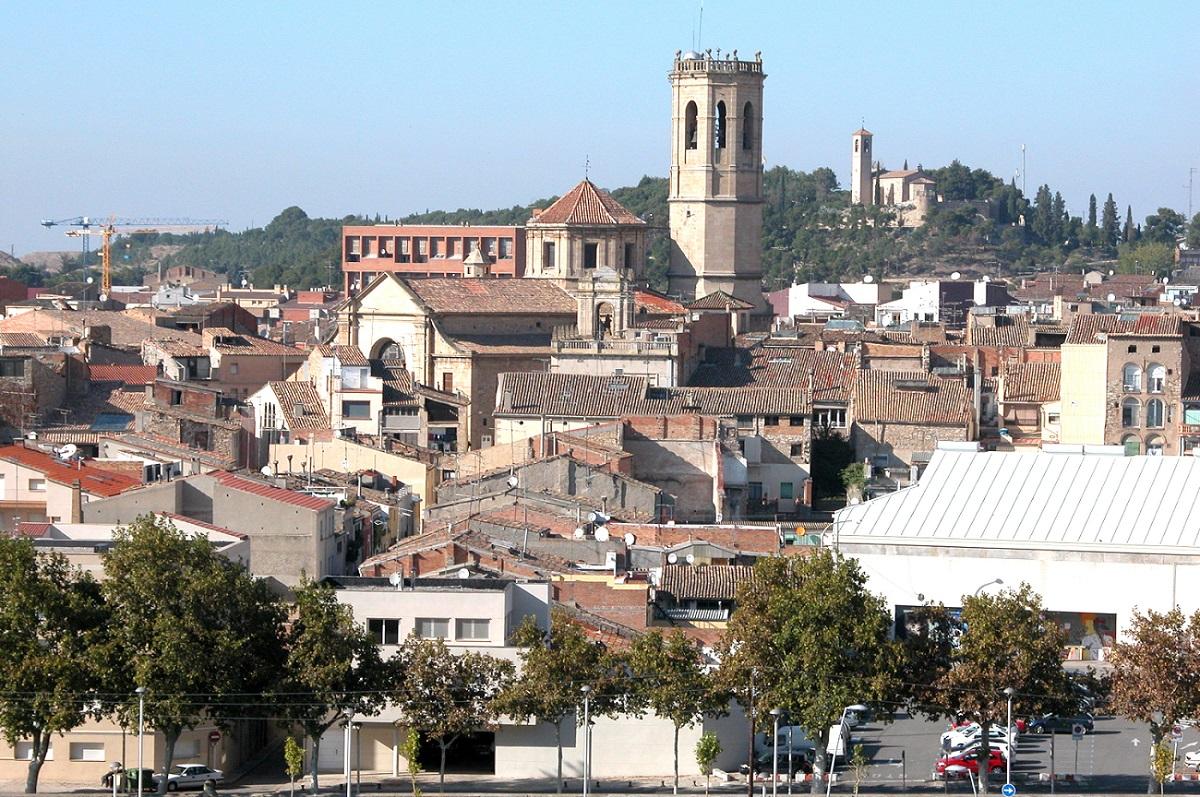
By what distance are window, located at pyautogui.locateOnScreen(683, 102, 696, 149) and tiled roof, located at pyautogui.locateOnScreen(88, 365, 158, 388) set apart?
33.3 metres

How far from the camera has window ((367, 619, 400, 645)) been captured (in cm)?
3769

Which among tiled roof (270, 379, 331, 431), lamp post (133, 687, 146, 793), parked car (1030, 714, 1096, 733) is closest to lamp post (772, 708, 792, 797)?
parked car (1030, 714, 1096, 733)

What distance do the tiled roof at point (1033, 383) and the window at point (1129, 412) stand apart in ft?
11.7

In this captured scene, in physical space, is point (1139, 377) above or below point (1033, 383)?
above

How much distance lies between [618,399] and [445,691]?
29.5 metres

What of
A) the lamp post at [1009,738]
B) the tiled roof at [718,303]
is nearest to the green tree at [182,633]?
the lamp post at [1009,738]

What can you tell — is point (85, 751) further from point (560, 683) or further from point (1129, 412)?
point (1129, 412)

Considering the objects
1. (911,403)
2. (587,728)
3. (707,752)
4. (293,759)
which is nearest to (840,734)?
(707,752)

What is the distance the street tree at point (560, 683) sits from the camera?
118 ft

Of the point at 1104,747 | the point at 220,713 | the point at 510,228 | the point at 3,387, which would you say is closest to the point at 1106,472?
the point at 1104,747

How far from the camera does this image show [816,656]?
118ft

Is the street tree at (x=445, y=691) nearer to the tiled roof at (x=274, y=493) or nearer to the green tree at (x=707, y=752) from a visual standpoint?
the green tree at (x=707, y=752)

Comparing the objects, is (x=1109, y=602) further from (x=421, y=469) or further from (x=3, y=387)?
(x=3, y=387)

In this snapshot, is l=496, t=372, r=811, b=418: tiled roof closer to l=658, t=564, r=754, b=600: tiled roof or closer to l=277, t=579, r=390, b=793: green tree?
l=658, t=564, r=754, b=600: tiled roof
